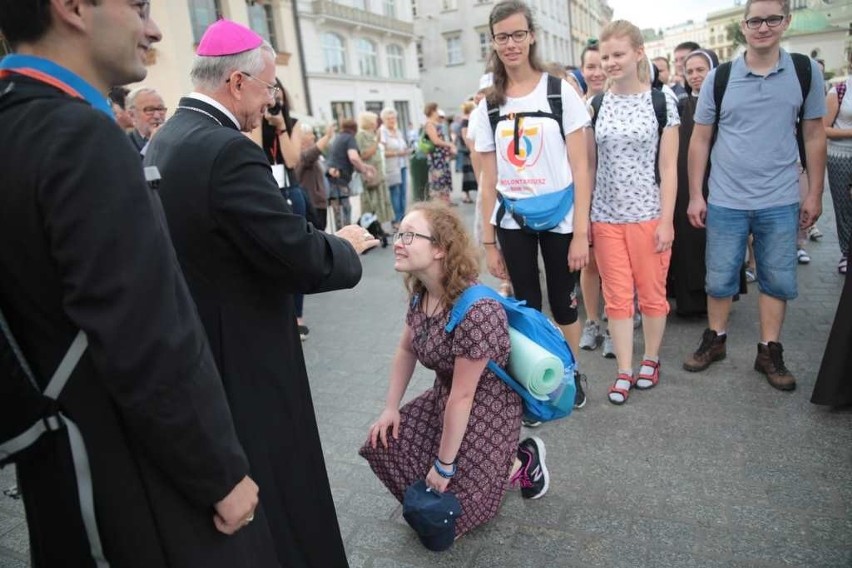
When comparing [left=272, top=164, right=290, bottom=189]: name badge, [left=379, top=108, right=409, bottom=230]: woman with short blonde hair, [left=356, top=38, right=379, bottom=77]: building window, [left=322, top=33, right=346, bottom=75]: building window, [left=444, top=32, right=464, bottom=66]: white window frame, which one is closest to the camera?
[left=272, top=164, right=290, bottom=189]: name badge

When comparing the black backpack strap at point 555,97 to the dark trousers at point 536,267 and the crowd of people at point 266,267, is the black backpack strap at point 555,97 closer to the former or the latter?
the crowd of people at point 266,267

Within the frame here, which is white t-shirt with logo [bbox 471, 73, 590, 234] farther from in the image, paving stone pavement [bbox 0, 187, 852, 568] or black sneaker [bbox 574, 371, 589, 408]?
paving stone pavement [bbox 0, 187, 852, 568]

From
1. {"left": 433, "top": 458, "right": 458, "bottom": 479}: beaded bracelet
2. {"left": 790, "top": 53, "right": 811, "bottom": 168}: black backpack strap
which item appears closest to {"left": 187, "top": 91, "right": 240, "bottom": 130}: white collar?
{"left": 433, "top": 458, "right": 458, "bottom": 479}: beaded bracelet

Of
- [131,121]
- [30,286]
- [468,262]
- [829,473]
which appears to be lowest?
[829,473]

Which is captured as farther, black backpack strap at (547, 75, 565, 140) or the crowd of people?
black backpack strap at (547, 75, 565, 140)

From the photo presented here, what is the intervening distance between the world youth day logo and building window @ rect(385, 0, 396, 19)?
3363 centimetres

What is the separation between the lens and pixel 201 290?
1.69 m

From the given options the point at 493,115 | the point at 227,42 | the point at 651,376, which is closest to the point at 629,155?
the point at 493,115

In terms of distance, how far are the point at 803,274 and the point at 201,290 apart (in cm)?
564

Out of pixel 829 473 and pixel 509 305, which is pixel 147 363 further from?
pixel 829 473

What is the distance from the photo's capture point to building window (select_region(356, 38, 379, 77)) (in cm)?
3077

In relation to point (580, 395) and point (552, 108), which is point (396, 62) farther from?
point (580, 395)

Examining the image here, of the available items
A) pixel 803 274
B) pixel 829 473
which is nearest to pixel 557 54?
pixel 803 274

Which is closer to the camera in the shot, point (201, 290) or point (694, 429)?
point (201, 290)
